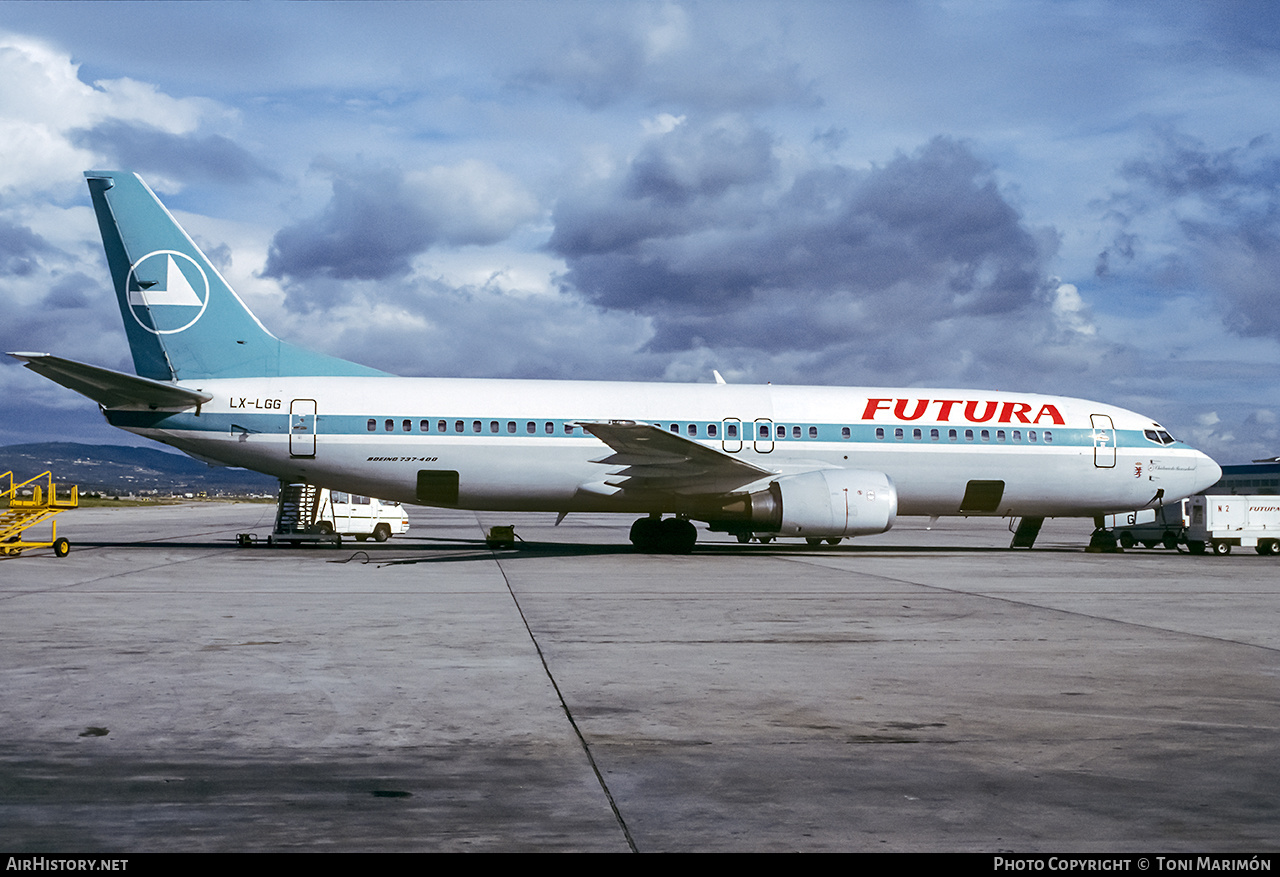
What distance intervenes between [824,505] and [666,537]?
190 inches

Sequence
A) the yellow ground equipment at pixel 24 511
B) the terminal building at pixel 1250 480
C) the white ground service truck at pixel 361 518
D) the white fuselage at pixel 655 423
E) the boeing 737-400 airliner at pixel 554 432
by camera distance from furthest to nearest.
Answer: the terminal building at pixel 1250 480, the white ground service truck at pixel 361 518, the white fuselage at pixel 655 423, the boeing 737-400 airliner at pixel 554 432, the yellow ground equipment at pixel 24 511

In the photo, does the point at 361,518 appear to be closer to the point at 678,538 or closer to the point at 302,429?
the point at 302,429

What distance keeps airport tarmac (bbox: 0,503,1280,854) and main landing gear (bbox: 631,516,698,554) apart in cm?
1059

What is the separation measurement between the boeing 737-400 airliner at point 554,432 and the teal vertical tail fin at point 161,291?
0.03m

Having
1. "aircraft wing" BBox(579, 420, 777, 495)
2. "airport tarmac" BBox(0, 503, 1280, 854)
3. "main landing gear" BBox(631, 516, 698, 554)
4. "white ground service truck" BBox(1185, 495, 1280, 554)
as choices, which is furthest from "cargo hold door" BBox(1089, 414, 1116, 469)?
"airport tarmac" BBox(0, 503, 1280, 854)

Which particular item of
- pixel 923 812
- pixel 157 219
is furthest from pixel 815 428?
pixel 923 812

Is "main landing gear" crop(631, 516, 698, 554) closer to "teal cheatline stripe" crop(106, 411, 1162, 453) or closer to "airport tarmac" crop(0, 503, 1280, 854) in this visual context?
"teal cheatline stripe" crop(106, 411, 1162, 453)

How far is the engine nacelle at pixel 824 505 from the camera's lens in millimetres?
22234

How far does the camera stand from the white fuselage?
76.0ft

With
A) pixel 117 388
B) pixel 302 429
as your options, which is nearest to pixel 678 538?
pixel 302 429

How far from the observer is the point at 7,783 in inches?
205

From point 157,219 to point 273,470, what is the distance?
6.42m

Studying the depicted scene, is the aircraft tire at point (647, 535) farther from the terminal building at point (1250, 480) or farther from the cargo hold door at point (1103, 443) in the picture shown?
the terminal building at point (1250, 480)

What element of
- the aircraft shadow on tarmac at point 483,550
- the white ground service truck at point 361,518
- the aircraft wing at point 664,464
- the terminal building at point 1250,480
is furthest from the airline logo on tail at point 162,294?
the terminal building at point 1250,480
